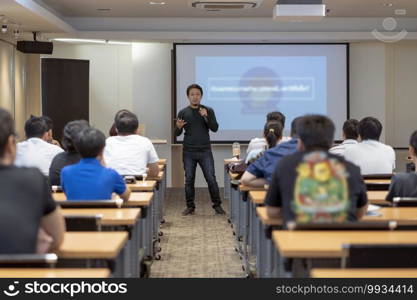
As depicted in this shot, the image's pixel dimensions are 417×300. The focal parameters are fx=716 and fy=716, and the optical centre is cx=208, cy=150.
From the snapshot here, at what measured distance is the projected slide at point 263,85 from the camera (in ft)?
40.3

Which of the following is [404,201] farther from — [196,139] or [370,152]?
[196,139]

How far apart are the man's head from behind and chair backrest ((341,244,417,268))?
1333mm

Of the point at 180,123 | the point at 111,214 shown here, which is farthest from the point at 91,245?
the point at 180,123

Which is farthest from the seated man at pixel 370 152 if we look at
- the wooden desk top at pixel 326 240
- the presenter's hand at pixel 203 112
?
the presenter's hand at pixel 203 112

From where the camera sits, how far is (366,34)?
39.4ft

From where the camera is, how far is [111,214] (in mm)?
3902

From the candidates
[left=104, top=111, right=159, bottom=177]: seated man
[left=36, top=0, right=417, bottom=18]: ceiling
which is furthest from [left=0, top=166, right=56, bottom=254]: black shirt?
[left=36, top=0, right=417, bottom=18]: ceiling

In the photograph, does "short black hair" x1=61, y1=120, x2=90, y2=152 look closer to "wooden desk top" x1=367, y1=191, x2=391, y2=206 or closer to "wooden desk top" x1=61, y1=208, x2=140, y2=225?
"wooden desk top" x1=61, y1=208, x2=140, y2=225

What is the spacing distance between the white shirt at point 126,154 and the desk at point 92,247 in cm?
302

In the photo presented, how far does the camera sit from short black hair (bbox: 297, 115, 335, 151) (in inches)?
135

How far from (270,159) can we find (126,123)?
70.4 inches

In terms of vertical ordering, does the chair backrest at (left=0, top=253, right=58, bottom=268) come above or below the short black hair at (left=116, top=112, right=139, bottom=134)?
below

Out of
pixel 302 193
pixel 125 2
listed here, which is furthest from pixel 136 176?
pixel 125 2

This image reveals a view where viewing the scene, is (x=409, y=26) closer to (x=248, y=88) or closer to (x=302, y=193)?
(x=248, y=88)
